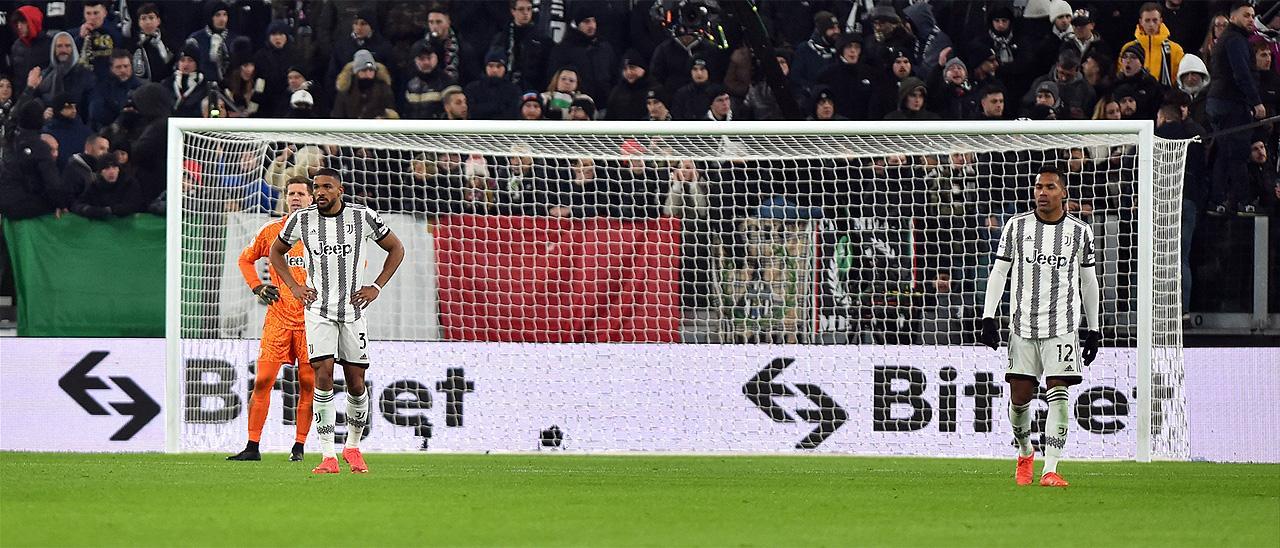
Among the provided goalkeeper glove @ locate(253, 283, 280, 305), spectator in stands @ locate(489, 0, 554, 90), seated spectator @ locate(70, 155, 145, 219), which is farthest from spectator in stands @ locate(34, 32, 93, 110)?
goalkeeper glove @ locate(253, 283, 280, 305)

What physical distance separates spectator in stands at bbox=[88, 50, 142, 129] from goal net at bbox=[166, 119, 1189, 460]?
231 centimetres

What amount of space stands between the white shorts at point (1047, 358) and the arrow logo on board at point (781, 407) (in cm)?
321

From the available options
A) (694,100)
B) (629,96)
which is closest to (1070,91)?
(694,100)

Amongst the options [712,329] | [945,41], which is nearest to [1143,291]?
[712,329]

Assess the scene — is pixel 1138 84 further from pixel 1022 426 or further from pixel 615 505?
pixel 615 505

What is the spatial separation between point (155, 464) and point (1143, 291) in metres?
6.47

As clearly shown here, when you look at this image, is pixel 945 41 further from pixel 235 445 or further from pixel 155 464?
pixel 155 464

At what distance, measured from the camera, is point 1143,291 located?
404 inches

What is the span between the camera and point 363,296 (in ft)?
27.7

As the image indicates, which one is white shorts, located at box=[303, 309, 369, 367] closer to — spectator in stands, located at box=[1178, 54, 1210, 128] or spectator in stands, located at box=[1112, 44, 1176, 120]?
spectator in stands, located at box=[1112, 44, 1176, 120]

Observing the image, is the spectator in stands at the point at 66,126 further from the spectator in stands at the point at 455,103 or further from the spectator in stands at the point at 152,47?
the spectator in stands at the point at 455,103

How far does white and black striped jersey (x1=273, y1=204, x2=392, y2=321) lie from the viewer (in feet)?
27.7

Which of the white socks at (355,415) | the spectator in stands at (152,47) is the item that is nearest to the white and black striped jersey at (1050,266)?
the white socks at (355,415)

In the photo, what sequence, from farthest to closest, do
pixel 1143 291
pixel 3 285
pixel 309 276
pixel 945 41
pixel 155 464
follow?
pixel 945 41 → pixel 3 285 → pixel 1143 291 → pixel 155 464 → pixel 309 276
